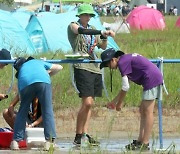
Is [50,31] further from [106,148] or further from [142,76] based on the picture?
[106,148]

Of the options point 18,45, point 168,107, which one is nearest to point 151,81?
point 168,107

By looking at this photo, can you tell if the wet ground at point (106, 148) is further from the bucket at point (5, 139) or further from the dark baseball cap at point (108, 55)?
the dark baseball cap at point (108, 55)

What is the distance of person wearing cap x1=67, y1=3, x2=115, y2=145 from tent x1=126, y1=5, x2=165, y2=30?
98.9 ft

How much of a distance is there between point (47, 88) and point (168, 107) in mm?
4785

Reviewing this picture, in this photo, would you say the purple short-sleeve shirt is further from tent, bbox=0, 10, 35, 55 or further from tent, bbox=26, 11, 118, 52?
tent, bbox=26, 11, 118, 52

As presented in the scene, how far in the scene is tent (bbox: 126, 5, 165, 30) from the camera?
4178 cm

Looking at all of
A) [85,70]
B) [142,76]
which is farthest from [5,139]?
[142,76]

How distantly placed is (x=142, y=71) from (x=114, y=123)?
11.6 feet

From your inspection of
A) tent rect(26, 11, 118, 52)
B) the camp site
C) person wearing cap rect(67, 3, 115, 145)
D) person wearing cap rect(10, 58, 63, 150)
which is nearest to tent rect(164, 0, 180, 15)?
tent rect(26, 11, 118, 52)

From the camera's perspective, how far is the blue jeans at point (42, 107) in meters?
10.3

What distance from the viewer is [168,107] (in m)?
14.7

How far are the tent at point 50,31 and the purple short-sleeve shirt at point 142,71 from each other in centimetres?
1427

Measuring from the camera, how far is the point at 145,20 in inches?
1674

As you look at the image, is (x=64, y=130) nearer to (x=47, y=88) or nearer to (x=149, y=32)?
(x=47, y=88)
